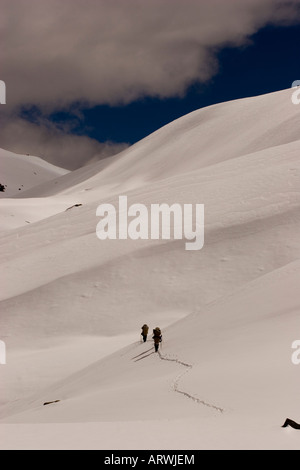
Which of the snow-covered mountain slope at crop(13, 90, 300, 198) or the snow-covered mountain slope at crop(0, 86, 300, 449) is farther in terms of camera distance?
the snow-covered mountain slope at crop(13, 90, 300, 198)

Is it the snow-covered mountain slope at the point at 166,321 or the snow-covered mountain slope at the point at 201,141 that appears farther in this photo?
the snow-covered mountain slope at the point at 201,141

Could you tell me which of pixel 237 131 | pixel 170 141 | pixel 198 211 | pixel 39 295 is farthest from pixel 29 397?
pixel 170 141

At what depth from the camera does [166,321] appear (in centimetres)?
2494

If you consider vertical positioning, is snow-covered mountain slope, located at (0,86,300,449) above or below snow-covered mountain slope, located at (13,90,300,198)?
below

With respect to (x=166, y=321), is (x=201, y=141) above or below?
above

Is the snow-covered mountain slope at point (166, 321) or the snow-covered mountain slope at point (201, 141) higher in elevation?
the snow-covered mountain slope at point (201, 141)

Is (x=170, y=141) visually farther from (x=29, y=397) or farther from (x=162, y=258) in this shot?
(x=29, y=397)

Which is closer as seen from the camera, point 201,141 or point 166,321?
point 166,321

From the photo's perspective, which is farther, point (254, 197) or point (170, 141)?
point (170, 141)

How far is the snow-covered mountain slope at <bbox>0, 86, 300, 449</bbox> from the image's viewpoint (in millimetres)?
8258

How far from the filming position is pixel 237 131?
7512 cm

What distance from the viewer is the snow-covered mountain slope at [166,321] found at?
27.1 feet

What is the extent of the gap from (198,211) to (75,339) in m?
13.5
